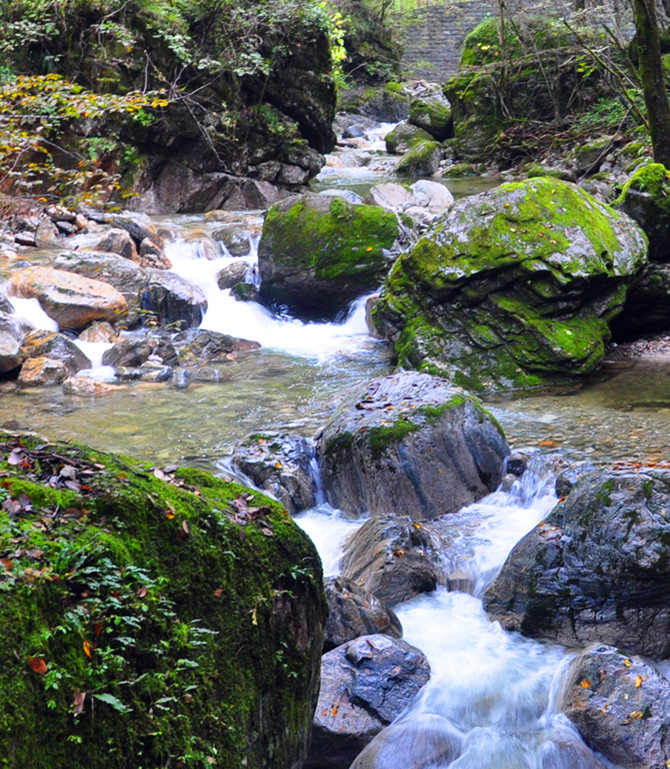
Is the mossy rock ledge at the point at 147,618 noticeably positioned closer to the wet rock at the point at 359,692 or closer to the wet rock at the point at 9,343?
the wet rock at the point at 359,692

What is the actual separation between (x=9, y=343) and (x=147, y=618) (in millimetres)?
7785

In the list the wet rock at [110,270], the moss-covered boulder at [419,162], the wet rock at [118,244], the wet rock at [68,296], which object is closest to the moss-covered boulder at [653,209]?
the wet rock at [110,270]

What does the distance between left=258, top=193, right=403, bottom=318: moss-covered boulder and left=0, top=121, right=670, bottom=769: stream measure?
38cm

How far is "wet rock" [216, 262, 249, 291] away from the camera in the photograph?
41.5ft

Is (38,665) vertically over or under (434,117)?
under

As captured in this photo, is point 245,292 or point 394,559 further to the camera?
point 245,292

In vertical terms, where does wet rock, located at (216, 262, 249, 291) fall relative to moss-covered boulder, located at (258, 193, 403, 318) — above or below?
below

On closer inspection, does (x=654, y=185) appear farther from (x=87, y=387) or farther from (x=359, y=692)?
(x=359, y=692)

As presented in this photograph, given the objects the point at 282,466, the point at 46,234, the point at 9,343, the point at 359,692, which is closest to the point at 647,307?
the point at 282,466

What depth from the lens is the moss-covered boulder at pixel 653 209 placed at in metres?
9.91

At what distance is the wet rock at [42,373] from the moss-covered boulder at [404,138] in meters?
19.3

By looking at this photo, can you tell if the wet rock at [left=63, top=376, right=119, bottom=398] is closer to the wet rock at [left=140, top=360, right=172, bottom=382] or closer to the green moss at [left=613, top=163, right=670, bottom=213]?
the wet rock at [left=140, top=360, right=172, bottom=382]

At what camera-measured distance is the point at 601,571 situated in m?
4.55

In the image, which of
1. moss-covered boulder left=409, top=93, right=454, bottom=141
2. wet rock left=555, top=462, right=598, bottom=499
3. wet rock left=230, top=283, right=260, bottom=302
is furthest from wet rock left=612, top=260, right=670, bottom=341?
moss-covered boulder left=409, top=93, right=454, bottom=141
